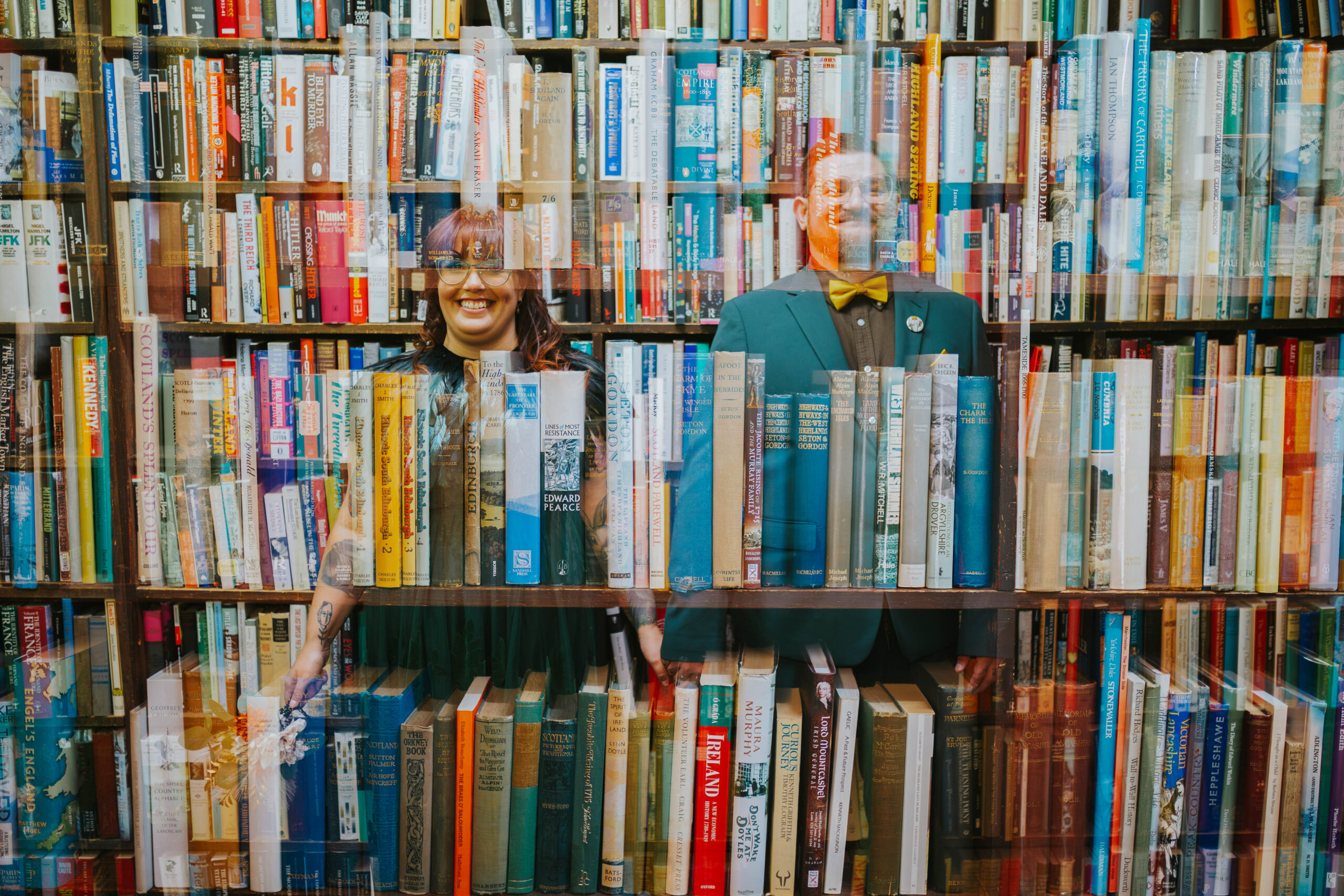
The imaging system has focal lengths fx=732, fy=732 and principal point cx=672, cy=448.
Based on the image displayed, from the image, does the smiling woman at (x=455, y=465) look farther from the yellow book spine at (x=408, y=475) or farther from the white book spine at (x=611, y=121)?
the white book spine at (x=611, y=121)

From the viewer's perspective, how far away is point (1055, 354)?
0.96 meters

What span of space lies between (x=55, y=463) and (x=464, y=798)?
742 millimetres

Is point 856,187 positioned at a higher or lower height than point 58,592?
higher

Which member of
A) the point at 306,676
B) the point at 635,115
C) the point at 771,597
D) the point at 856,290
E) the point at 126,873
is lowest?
the point at 126,873

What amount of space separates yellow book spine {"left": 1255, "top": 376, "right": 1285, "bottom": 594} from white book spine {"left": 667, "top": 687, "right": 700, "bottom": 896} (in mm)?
783

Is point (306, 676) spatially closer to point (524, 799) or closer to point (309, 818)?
point (309, 818)

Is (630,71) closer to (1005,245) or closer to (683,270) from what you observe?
(683,270)

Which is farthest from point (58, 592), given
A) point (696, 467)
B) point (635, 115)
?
point (635, 115)

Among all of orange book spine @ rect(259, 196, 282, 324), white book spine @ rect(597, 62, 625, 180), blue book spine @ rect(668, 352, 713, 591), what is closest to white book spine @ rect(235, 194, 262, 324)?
orange book spine @ rect(259, 196, 282, 324)

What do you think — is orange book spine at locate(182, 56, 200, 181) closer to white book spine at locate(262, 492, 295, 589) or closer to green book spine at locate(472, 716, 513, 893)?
white book spine at locate(262, 492, 295, 589)

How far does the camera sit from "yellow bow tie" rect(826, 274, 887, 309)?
0.97 metres

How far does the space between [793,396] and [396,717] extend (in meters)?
0.70

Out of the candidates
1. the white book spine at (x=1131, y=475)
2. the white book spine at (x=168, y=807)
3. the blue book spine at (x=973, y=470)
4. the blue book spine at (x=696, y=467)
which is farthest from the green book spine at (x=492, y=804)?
the white book spine at (x=1131, y=475)

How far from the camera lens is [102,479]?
3.36 feet
